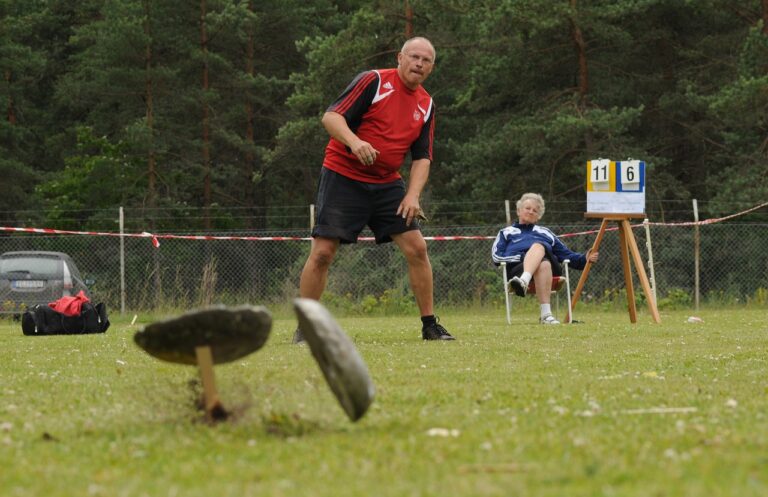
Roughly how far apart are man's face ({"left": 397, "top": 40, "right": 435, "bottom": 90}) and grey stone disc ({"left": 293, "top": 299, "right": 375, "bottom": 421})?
14.4ft

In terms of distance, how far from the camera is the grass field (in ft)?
8.87

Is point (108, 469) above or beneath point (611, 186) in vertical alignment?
beneath

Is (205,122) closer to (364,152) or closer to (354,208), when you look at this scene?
(354,208)

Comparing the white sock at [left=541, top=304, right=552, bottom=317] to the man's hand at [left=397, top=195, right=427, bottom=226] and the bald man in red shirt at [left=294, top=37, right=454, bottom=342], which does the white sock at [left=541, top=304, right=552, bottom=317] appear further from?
the man's hand at [left=397, top=195, right=427, bottom=226]

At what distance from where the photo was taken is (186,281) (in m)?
20.7

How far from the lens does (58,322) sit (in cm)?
1199

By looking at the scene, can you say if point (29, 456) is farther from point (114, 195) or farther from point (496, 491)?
point (114, 195)

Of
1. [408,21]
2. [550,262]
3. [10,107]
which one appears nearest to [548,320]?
[550,262]

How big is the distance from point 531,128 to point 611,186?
39.8 feet

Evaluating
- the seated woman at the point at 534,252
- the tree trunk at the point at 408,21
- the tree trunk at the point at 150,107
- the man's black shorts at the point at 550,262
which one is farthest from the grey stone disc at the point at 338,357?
the tree trunk at the point at 150,107

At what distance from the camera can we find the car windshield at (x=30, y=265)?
57.0 feet

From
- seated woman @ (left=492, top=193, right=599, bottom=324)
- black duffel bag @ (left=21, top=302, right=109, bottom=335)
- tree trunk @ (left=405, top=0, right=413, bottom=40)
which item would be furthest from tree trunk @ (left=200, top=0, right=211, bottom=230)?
seated woman @ (left=492, top=193, right=599, bottom=324)

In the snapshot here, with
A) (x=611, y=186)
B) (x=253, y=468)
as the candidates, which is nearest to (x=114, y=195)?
(x=611, y=186)

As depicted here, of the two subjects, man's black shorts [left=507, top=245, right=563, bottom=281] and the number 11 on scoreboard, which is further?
man's black shorts [left=507, top=245, right=563, bottom=281]
